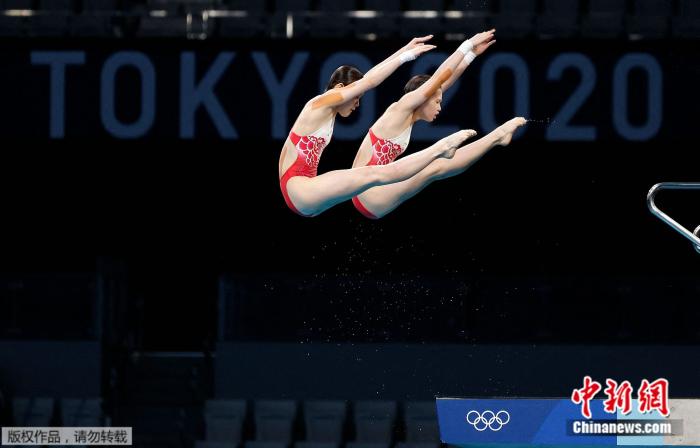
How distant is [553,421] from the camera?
8.17m

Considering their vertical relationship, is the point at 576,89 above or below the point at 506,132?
above

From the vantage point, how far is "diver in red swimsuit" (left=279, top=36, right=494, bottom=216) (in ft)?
23.8

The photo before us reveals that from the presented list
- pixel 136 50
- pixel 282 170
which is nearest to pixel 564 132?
pixel 136 50

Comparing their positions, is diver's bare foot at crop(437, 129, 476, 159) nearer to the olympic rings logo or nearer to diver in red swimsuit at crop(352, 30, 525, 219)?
diver in red swimsuit at crop(352, 30, 525, 219)

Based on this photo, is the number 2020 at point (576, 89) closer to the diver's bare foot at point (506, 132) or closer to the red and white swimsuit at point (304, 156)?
the red and white swimsuit at point (304, 156)

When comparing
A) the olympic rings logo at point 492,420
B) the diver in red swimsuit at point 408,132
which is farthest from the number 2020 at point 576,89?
the olympic rings logo at point 492,420

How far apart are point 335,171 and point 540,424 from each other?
7.05 feet

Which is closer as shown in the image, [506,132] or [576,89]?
[506,132]

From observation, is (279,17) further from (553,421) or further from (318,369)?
(553,421)

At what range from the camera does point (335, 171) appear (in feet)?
24.6

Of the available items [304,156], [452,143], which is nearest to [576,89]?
[304,156]

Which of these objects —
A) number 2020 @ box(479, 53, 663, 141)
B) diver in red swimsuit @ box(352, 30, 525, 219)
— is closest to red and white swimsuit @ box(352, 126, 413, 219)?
diver in red swimsuit @ box(352, 30, 525, 219)

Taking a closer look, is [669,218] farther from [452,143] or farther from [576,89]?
[576,89]

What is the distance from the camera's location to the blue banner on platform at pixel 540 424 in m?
8.16
